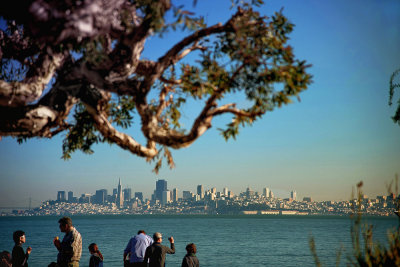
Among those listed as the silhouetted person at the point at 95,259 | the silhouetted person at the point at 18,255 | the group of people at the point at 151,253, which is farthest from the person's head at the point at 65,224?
the group of people at the point at 151,253

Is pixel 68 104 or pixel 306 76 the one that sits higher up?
pixel 306 76

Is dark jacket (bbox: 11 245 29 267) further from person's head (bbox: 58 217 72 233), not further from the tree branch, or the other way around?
the tree branch

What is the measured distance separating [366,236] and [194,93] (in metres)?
4.15

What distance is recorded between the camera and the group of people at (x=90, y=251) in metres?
8.67

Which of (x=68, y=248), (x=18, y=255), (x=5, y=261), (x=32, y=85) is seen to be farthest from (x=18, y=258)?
(x=32, y=85)

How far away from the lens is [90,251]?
33.4 ft

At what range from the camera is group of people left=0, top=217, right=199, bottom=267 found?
341 inches

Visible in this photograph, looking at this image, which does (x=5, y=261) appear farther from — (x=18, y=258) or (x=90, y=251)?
(x=90, y=251)

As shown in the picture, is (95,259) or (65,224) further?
(95,259)

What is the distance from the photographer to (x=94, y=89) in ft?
21.3

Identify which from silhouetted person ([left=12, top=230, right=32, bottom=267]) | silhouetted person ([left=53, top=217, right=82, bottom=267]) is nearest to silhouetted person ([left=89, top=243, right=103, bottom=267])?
silhouetted person ([left=53, top=217, right=82, bottom=267])

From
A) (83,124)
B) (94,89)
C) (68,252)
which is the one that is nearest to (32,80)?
(94,89)

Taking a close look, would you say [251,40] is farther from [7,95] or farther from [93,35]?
[7,95]

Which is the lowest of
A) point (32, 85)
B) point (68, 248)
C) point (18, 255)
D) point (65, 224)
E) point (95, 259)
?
point (95, 259)
